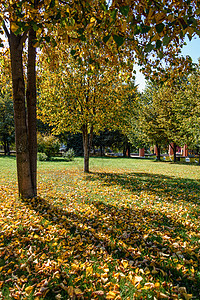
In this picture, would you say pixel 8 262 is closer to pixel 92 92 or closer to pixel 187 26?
pixel 187 26

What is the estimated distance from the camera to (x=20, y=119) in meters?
4.91

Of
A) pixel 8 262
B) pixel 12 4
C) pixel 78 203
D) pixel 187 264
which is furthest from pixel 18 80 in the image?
pixel 187 264

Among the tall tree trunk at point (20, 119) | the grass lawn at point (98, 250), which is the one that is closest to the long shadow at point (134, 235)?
the grass lawn at point (98, 250)

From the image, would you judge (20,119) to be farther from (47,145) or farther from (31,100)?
(47,145)

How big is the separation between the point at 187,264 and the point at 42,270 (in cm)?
212

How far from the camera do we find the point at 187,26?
90.4 inches

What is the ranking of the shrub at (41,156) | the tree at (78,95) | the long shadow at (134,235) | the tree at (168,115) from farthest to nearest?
the shrub at (41,156), the tree at (168,115), the tree at (78,95), the long shadow at (134,235)

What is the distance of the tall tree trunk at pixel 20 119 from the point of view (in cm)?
477

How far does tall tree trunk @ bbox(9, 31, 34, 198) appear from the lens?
477cm

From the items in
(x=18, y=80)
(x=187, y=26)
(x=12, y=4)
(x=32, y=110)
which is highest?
(x=12, y=4)

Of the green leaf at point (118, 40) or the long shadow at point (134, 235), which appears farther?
the long shadow at point (134, 235)

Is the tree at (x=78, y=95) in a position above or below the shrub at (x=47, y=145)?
above

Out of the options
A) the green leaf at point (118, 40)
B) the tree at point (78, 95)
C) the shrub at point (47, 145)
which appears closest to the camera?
the green leaf at point (118, 40)

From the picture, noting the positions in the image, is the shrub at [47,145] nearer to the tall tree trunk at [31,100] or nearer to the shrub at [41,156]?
the shrub at [41,156]
